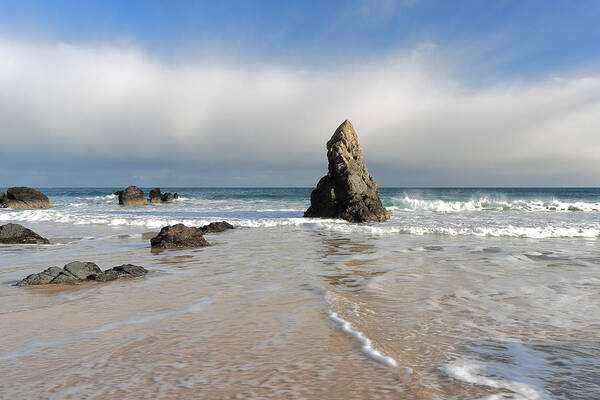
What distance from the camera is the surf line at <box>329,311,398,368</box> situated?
3135 mm

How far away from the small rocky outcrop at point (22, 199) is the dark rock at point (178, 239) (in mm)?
30645

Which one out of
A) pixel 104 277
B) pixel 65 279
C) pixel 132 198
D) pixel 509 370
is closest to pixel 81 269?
pixel 65 279

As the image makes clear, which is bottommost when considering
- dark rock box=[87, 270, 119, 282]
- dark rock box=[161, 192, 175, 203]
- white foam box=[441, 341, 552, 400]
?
dark rock box=[87, 270, 119, 282]

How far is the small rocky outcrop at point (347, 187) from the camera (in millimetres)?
19609

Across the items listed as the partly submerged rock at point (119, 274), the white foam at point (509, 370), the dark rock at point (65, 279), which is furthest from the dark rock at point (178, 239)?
the white foam at point (509, 370)

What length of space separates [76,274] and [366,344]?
17.9ft

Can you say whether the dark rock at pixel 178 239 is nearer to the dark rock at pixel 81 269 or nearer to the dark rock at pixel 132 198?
the dark rock at pixel 81 269

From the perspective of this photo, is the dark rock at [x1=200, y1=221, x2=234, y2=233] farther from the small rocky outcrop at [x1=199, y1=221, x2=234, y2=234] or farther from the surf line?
the surf line

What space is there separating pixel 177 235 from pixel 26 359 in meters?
7.70

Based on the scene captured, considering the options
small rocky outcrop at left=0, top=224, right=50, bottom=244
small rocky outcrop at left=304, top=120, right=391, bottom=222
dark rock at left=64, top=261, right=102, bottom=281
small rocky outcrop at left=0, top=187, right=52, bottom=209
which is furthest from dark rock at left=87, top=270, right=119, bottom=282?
small rocky outcrop at left=0, top=187, right=52, bottom=209

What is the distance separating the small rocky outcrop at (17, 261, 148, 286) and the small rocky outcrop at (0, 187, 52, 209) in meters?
33.9

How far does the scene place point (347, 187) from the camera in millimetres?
20672

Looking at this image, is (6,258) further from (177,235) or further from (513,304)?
(513,304)

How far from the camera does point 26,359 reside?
10.6 feet
